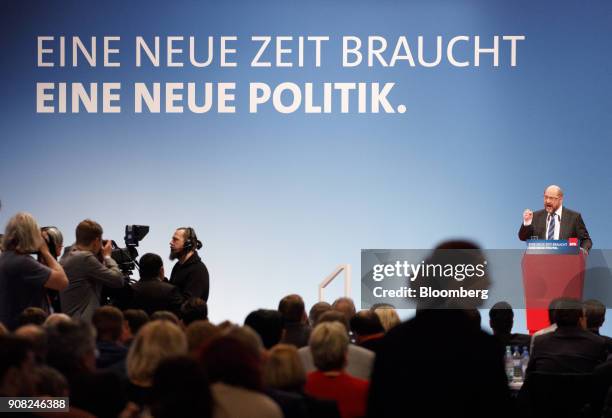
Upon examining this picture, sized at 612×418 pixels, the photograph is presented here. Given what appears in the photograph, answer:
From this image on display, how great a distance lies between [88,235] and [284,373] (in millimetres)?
2691

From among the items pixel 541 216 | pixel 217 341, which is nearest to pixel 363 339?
pixel 217 341

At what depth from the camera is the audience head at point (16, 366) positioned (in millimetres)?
3061

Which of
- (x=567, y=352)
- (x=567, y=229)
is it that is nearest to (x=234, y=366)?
(x=567, y=352)

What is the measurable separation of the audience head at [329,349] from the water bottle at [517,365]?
1.99 metres

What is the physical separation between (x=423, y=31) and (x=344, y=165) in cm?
137

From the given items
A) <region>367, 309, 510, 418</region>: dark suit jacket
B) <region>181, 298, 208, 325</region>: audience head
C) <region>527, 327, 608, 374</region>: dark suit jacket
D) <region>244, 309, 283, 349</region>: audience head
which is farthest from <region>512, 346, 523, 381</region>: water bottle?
<region>367, 309, 510, 418</region>: dark suit jacket

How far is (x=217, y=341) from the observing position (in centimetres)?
305

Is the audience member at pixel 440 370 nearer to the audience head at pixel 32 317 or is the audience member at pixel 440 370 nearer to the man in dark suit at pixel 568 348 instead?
the audience head at pixel 32 317

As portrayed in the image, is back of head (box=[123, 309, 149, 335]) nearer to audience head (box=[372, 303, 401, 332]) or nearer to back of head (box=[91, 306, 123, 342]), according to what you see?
back of head (box=[91, 306, 123, 342])

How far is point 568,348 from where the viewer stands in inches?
201

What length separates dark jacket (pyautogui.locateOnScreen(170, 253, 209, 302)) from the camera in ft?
22.9

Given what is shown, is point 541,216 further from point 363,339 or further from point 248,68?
point 363,339

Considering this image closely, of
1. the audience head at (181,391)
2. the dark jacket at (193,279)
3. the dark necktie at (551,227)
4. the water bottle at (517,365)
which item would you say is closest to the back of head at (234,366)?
the audience head at (181,391)

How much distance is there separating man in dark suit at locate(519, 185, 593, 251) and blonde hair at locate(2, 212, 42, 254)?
4217mm
